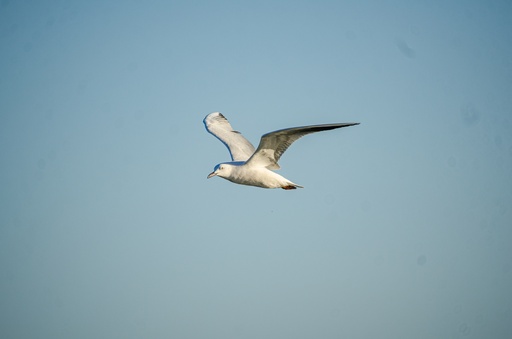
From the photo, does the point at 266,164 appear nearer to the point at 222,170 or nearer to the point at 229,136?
the point at 222,170

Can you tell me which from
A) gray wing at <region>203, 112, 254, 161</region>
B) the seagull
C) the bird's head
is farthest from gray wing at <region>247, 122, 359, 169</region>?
gray wing at <region>203, 112, 254, 161</region>

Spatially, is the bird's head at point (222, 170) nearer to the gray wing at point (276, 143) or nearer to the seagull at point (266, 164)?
the seagull at point (266, 164)

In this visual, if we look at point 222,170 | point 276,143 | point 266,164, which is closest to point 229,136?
point 222,170

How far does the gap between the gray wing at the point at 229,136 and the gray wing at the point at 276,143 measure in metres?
2.78

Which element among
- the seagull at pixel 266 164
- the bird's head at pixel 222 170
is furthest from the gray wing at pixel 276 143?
the bird's head at pixel 222 170

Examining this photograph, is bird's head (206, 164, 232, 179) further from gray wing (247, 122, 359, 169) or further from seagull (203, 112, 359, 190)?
gray wing (247, 122, 359, 169)

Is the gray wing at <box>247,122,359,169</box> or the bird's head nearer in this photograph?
the gray wing at <box>247,122,359,169</box>

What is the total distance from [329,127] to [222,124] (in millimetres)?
8530

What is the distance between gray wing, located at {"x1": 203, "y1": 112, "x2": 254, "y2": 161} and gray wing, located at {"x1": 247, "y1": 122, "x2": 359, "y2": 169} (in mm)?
2777

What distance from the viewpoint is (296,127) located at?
14.8 m

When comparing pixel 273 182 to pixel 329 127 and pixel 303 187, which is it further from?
pixel 329 127

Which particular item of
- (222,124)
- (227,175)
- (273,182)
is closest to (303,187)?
(273,182)

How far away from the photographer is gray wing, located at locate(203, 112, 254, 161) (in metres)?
20.2

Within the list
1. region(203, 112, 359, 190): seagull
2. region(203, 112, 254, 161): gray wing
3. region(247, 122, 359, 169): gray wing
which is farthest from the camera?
region(203, 112, 254, 161): gray wing
